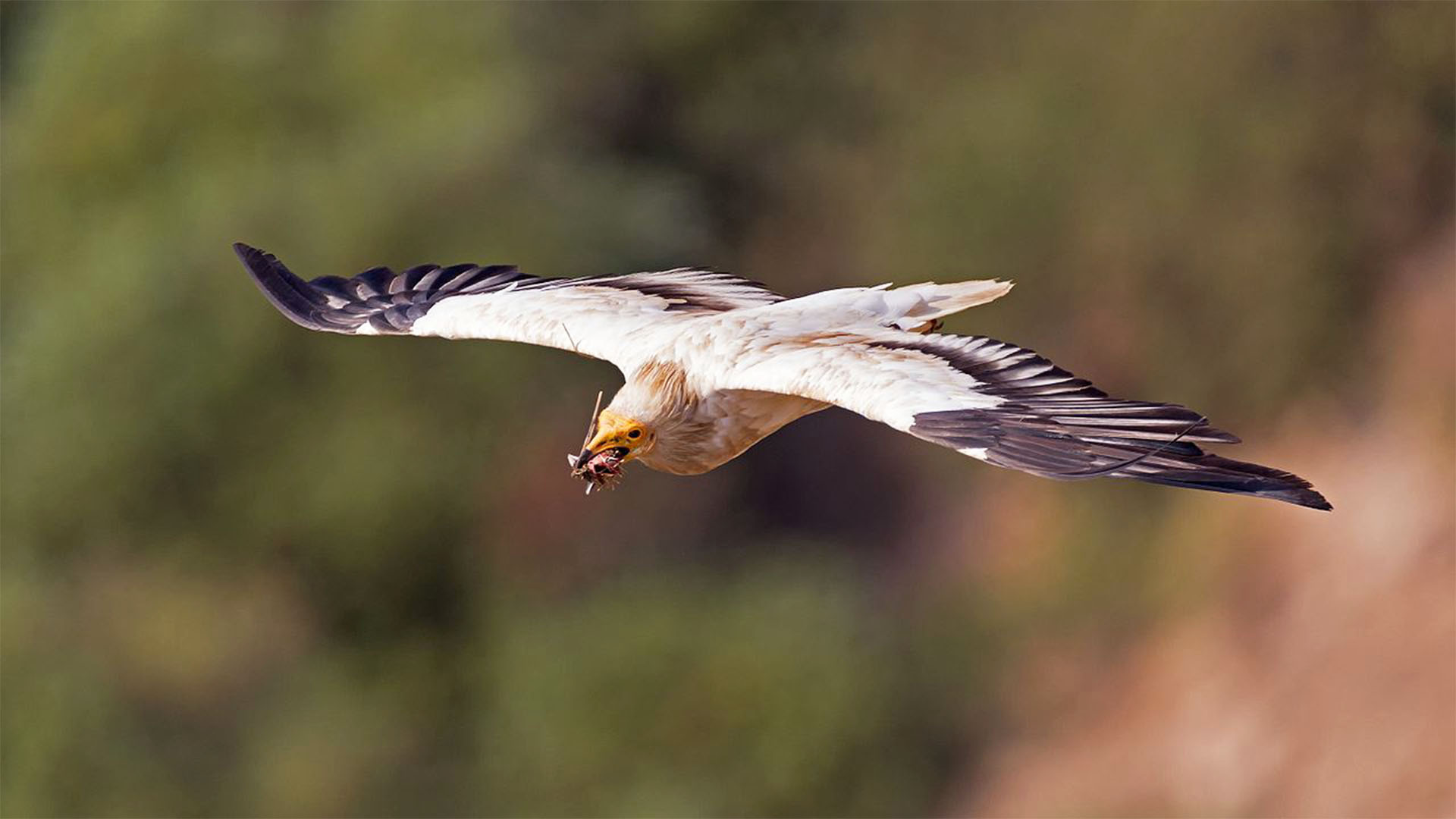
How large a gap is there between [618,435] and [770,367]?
0.71 metres

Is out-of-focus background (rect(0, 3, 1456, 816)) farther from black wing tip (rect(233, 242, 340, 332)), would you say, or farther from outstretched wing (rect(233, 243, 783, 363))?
black wing tip (rect(233, 242, 340, 332))

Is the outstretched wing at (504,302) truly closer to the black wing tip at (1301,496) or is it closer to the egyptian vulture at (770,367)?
the egyptian vulture at (770,367)

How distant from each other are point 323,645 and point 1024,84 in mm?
12430

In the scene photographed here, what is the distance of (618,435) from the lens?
9102 mm

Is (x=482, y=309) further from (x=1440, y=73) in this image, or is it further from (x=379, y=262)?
(x=379, y=262)

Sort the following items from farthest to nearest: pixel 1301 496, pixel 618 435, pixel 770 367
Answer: pixel 618 435
pixel 770 367
pixel 1301 496

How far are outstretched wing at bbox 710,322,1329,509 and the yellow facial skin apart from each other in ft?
1.36

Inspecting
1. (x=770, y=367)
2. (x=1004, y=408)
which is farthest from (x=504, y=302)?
(x=1004, y=408)

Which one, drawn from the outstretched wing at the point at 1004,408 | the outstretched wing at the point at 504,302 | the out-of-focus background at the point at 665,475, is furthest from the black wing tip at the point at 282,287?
the out-of-focus background at the point at 665,475

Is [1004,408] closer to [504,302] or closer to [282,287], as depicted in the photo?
[504,302]

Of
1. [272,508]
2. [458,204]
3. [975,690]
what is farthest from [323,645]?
[975,690]

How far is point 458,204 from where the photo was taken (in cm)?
3131

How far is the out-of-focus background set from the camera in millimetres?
23875

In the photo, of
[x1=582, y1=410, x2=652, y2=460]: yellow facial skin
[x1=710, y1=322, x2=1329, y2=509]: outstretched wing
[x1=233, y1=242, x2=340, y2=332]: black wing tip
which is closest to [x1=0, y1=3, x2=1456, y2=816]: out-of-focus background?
[x1=233, y1=242, x2=340, y2=332]: black wing tip
